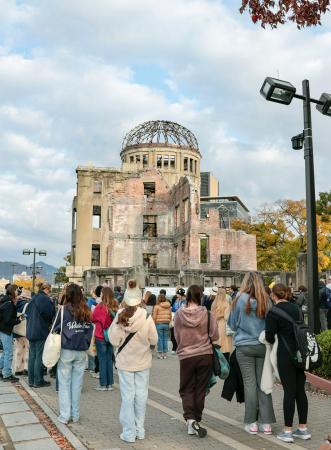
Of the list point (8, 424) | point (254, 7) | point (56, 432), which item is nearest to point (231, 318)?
point (56, 432)

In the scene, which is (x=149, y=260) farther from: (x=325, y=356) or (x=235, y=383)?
(x=235, y=383)

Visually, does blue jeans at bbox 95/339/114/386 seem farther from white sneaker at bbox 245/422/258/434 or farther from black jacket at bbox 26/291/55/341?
white sneaker at bbox 245/422/258/434

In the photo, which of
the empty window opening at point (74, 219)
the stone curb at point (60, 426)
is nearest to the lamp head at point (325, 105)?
the stone curb at point (60, 426)

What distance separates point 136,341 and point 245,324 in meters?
1.42

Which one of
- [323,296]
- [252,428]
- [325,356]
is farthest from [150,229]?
[252,428]

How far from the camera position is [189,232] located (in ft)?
154

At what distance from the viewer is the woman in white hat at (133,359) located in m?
6.23

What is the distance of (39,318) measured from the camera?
9.67m

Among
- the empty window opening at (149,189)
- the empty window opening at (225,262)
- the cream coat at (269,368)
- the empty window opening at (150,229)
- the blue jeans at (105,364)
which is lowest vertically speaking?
the blue jeans at (105,364)

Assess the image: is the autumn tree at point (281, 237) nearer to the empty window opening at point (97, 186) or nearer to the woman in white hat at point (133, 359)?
the empty window opening at point (97, 186)

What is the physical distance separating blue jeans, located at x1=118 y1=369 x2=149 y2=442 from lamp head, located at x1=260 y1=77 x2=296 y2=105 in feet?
19.9

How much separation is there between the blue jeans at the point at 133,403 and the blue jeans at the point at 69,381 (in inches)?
37.8

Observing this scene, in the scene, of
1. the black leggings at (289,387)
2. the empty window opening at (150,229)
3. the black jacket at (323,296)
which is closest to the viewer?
the black leggings at (289,387)

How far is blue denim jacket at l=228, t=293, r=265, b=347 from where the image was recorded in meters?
6.37
